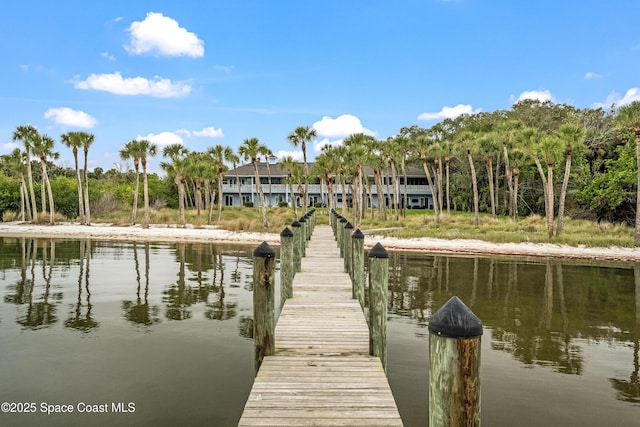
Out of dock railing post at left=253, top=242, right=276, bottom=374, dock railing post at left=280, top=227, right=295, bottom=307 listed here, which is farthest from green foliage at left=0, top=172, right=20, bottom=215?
dock railing post at left=253, top=242, right=276, bottom=374

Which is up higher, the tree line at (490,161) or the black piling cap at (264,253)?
the tree line at (490,161)

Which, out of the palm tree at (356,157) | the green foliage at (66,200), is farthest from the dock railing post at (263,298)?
the green foliage at (66,200)

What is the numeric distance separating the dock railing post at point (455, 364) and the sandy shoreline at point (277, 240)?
2570 cm

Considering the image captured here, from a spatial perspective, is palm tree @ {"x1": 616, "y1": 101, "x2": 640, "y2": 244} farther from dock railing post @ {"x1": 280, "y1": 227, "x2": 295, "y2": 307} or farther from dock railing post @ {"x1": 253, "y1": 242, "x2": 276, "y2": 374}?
dock railing post @ {"x1": 253, "y1": 242, "x2": 276, "y2": 374}

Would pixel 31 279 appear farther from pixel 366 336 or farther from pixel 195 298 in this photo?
pixel 366 336

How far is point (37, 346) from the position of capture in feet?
32.1

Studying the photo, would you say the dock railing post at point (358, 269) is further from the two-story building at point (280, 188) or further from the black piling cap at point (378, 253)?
the two-story building at point (280, 188)

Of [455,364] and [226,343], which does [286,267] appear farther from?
[455,364]

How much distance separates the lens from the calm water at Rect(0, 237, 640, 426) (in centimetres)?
714

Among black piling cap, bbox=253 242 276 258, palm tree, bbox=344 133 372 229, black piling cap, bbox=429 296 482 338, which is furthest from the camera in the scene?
palm tree, bbox=344 133 372 229

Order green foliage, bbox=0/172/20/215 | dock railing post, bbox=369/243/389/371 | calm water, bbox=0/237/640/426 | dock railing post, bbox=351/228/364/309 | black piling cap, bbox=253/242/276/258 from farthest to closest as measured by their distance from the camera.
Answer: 1. green foliage, bbox=0/172/20/215
2. dock railing post, bbox=351/228/364/309
3. calm water, bbox=0/237/640/426
4. dock railing post, bbox=369/243/389/371
5. black piling cap, bbox=253/242/276/258

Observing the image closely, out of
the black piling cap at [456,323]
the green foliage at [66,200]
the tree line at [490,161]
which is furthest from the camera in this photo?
the green foliage at [66,200]

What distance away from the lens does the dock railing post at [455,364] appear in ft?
9.59

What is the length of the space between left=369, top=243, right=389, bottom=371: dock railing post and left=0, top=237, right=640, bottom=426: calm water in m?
1.05
